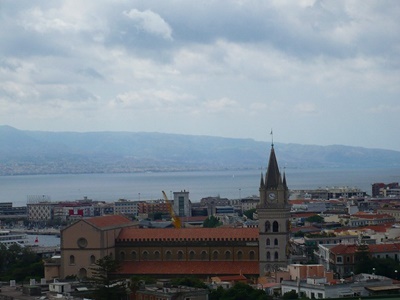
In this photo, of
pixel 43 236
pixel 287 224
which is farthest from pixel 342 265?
pixel 43 236

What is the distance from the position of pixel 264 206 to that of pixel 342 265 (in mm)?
7004

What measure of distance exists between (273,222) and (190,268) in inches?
212

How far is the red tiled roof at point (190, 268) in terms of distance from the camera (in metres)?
56.6

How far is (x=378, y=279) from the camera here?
48344 millimetres

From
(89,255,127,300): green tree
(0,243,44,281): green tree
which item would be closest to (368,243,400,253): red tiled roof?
(0,243,44,281): green tree

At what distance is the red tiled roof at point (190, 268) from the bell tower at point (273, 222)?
3.29ft

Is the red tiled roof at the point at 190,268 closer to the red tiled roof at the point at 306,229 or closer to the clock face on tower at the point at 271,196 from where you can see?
the clock face on tower at the point at 271,196

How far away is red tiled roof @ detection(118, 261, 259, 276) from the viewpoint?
5659 cm

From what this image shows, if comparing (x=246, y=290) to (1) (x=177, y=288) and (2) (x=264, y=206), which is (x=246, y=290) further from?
(2) (x=264, y=206)

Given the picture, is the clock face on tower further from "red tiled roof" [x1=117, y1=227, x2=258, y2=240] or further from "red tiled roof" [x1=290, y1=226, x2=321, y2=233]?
"red tiled roof" [x1=290, y1=226, x2=321, y2=233]

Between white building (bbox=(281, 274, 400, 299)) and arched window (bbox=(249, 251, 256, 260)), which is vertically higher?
arched window (bbox=(249, 251, 256, 260))

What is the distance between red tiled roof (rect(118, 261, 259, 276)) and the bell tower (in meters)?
1.00

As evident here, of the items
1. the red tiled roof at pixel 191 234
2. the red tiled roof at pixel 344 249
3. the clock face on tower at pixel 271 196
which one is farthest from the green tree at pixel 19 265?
the red tiled roof at pixel 344 249

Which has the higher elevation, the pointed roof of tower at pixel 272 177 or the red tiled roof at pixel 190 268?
the pointed roof of tower at pixel 272 177
